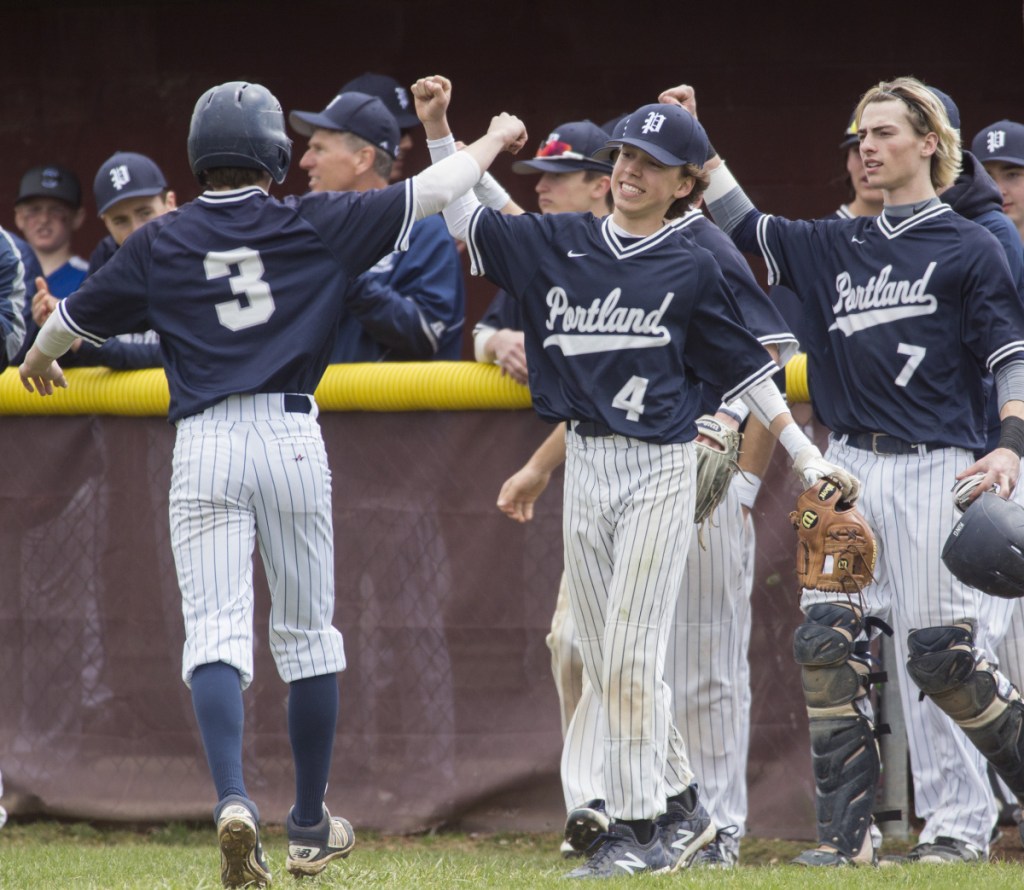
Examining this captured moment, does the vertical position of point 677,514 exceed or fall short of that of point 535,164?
it falls short

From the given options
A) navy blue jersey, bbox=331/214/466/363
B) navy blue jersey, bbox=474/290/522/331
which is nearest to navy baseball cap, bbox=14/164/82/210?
navy blue jersey, bbox=331/214/466/363

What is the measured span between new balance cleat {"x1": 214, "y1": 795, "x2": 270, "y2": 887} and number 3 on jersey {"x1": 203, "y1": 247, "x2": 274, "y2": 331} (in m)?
1.03

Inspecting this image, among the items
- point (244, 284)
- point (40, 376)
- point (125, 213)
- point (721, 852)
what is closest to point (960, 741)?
point (721, 852)

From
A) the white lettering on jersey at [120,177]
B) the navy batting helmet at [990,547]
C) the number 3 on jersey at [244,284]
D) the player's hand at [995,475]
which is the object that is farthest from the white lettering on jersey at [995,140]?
the white lettering on jersey at [120,177]

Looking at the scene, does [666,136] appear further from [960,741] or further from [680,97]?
[960,741]

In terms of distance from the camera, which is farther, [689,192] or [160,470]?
[160,470]

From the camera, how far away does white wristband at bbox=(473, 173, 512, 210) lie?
4254mm

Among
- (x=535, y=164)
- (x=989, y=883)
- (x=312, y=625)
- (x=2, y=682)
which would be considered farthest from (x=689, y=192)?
(x=2, y=682)

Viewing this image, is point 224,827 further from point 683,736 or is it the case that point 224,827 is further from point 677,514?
point 683,736

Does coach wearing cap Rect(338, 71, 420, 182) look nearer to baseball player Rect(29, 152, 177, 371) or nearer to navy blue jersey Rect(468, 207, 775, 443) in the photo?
baseball player Rect(29, 152, 177, 371)

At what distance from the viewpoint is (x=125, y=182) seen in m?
5.48

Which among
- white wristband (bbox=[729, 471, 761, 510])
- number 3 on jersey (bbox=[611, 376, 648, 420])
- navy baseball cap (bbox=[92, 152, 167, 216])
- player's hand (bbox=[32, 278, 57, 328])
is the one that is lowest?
white wristband (bbox=[729, 471, 761, 510])

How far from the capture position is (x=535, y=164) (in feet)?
16.3

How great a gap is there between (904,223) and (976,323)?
1.11 ft
